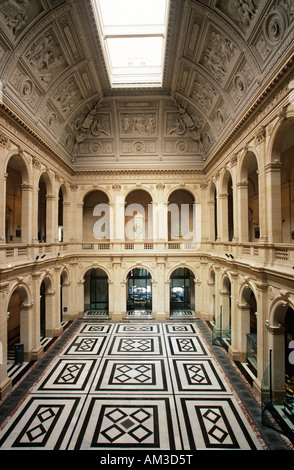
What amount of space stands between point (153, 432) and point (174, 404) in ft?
5.71

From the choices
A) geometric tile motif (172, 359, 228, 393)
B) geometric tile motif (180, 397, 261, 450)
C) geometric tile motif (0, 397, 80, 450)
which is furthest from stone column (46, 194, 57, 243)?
geometric tile motif (180, 397, 261, 450)

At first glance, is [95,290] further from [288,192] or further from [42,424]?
[288,192]

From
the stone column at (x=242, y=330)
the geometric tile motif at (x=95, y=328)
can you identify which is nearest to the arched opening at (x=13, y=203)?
the geometric tile motif at (x=95, y=328)

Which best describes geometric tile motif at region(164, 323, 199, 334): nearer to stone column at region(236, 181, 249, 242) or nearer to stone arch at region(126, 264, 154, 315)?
stone arch at region(126, 264, 154, 315)

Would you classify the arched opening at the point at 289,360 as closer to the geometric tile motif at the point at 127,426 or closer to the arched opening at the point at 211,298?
the geometric tile motif at the point at 127,426

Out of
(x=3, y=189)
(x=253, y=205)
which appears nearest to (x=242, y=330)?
(x=253, y=205)

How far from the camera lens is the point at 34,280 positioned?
14094 millimetres

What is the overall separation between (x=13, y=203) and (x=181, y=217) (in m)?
12.5

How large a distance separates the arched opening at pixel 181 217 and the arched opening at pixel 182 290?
2990 millimetres

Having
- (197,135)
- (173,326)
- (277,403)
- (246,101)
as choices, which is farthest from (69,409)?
(197,135)

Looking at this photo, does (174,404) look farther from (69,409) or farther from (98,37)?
(98,37)

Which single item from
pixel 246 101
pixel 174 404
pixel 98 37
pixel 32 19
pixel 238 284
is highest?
pixel 98 37

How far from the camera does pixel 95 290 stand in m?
23.7

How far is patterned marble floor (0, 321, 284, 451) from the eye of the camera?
8.24 meters
